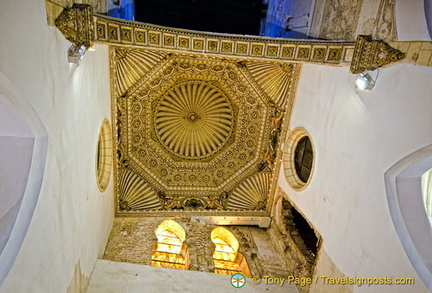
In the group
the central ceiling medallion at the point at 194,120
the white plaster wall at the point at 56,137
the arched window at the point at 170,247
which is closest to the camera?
the white plaster wall at the point at 56,137

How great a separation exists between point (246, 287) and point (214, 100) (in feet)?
13.0

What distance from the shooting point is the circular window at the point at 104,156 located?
5.14m

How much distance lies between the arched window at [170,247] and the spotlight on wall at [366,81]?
15.0 ft

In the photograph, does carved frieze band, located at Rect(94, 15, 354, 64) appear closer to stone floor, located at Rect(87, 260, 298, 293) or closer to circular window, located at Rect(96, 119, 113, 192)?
circular window, located at Rect(96, 119, 113, 192)

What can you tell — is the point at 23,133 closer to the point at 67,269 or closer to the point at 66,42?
the point at 66,42

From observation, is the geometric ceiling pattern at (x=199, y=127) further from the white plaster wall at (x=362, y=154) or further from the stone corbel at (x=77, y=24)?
the stone corbel at (x=77, y=24)

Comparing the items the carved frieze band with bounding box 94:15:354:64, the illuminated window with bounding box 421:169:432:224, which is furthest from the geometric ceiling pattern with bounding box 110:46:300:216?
the illuminated window with bounding box 421:169:432:224

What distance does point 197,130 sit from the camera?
22.2ft

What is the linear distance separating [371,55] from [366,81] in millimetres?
307

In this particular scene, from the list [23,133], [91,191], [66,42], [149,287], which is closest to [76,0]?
[66,42]

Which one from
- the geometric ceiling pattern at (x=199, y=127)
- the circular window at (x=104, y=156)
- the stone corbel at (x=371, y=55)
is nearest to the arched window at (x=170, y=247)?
the geometric ceiling pattern at (x=199, y=127)

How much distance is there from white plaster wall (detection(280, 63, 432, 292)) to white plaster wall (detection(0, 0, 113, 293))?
3531 mm

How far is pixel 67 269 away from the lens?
3.29 m

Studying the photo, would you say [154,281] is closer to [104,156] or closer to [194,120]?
[104,156]
